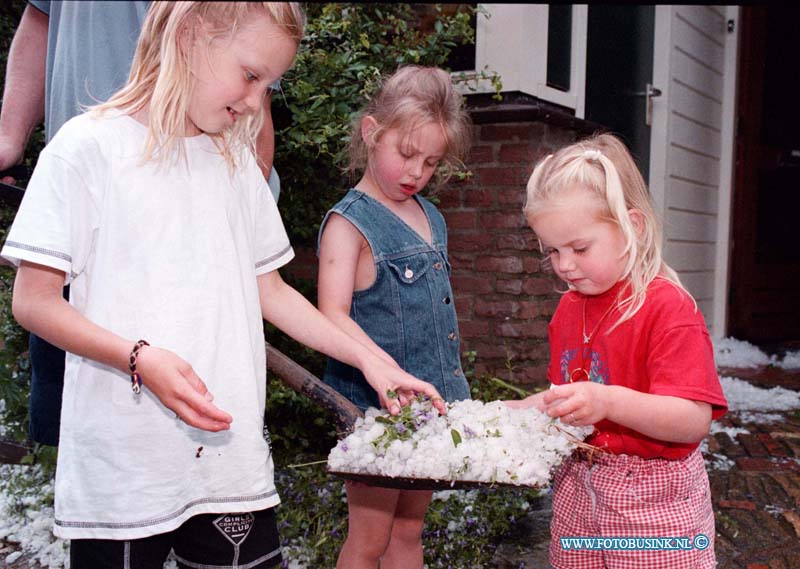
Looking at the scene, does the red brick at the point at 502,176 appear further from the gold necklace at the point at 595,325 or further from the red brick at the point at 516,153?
the gold necklace at the point at 595,325

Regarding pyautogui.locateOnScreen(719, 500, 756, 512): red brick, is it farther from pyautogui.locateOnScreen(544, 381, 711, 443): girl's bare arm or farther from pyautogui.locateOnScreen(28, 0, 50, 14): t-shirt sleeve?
pyautogui.locateOnScreen(28, 0, 50, 14): t-shirt sleeve

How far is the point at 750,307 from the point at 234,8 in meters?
6.75

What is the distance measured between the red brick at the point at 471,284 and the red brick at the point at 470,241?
6.2 inches

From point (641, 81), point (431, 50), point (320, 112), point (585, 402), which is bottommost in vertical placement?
point (585, 402)

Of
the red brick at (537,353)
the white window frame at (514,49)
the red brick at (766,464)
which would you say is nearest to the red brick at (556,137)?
the white window frame at (514,49)

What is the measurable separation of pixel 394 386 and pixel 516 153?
283 centimetres

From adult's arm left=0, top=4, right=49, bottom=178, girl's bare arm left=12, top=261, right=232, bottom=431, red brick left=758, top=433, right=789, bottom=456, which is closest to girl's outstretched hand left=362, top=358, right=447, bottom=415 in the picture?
girl's bare arm left=12, top=261, right=232, bottom=431

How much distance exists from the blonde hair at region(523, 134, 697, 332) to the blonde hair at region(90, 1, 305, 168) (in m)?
0.67

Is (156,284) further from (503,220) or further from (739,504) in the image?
(503,220)

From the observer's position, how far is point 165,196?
1556 millimetres

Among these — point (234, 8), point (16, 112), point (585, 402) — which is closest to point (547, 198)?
point (585, 402)

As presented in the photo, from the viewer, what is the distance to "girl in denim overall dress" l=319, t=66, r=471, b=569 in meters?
2.16

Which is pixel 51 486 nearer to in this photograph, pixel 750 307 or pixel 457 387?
pixel 457 387

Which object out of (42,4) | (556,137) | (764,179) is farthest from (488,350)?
(764,179)
